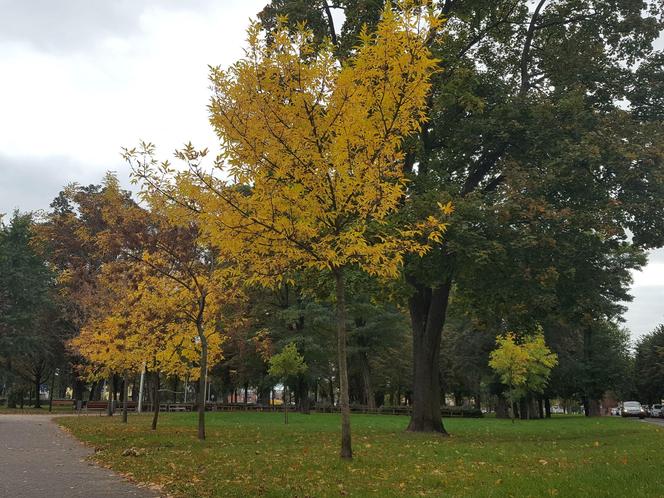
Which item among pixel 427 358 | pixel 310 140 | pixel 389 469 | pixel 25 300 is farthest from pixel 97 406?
pixel 310 140

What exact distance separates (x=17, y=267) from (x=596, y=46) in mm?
40639

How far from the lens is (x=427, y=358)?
18.6m

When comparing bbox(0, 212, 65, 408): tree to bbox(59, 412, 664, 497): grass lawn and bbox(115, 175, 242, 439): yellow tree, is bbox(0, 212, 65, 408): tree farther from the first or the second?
bbox(59, 412, 664, 497): grass lawn

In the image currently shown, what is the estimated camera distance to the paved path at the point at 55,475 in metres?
7.28

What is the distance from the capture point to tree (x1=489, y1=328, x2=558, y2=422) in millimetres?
34344

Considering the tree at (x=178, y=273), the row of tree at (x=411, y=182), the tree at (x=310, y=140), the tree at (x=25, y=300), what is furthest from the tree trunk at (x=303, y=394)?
the tree at (x=310, y=140)

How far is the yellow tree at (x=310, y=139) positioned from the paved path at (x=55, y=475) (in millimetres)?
3927

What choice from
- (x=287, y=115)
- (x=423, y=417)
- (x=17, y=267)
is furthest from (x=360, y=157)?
(x=17, y=267)

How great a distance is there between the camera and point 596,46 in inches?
688

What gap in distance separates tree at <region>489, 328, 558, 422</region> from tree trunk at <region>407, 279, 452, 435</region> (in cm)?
1384

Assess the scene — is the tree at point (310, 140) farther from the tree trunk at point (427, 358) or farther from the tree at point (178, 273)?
the tree trunk at point (427, 358)

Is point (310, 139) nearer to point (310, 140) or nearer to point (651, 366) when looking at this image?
point (310, 140)

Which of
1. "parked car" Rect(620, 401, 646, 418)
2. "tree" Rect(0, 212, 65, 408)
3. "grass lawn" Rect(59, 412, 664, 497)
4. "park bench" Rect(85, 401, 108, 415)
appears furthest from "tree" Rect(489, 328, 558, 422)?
"tree" Rect(0, 212, 65, 408)

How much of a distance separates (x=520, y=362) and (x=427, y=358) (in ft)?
60.1
